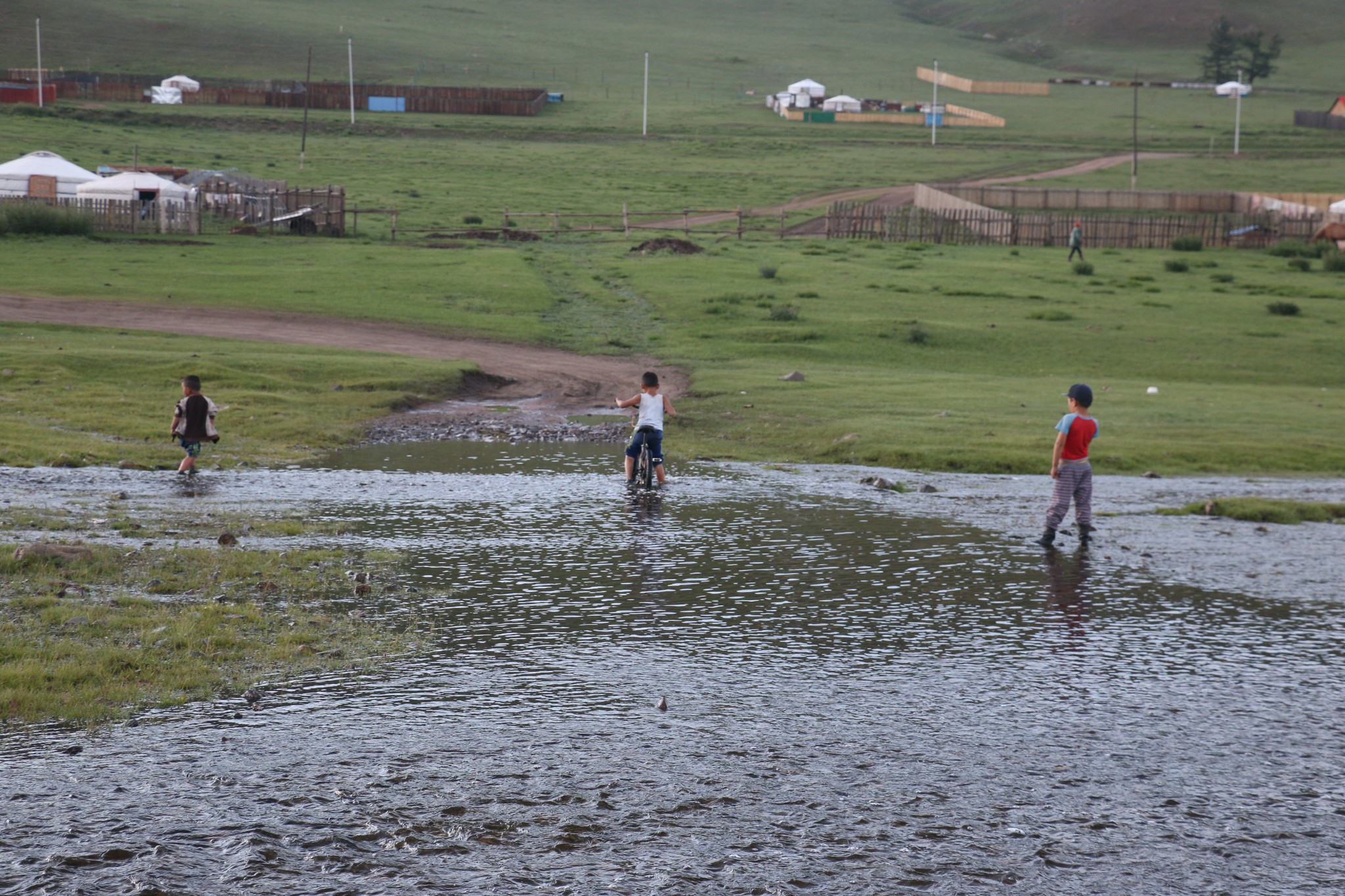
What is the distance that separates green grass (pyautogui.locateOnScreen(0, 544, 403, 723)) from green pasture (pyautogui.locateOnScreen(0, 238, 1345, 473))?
6.60m

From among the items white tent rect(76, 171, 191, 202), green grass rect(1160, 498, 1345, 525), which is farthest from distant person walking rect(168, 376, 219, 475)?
white tent rect(76, 171, 191, 202)

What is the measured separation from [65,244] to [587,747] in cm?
4187

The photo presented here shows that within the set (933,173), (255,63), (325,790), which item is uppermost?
(255,63)

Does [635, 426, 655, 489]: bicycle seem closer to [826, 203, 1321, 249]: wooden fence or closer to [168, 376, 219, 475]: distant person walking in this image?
[168, 376, 219, 475]: distant person walking

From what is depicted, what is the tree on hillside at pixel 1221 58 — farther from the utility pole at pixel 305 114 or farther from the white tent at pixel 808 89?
the utility pole at pixel 305 114

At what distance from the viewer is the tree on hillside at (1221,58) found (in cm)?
15262

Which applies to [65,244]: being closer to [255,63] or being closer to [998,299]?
[998,299]

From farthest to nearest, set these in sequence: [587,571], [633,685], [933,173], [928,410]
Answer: [933,173]
[928,410]
[587,571]
[633,685]

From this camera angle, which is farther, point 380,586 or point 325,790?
point 380,586

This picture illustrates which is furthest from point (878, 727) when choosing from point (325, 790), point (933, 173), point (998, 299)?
point (933, 173)

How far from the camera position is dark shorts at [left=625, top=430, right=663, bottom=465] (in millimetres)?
16719

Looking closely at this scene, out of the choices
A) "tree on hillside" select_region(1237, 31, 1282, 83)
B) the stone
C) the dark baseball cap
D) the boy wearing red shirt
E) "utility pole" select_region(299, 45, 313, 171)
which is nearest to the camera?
the stone

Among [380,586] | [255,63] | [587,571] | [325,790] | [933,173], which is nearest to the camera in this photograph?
[325,790]

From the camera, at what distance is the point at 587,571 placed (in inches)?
487
